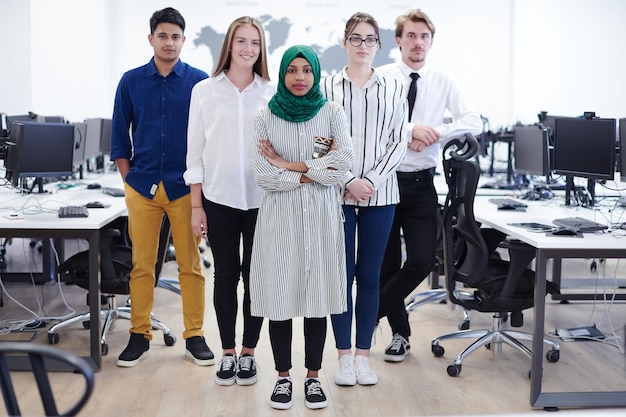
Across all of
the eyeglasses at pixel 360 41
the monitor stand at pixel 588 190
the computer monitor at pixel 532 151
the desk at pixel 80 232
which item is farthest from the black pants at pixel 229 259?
the computer monitor at pixel 532 151

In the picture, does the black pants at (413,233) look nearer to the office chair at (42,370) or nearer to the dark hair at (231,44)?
the dark hair at (231,44)

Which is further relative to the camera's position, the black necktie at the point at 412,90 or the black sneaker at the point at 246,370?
the black necktie at the point at 412,90

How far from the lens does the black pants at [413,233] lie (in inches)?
138

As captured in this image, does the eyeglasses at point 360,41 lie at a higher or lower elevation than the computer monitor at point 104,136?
higher

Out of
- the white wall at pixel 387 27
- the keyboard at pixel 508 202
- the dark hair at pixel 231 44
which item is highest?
the white wall at pixel 387 27

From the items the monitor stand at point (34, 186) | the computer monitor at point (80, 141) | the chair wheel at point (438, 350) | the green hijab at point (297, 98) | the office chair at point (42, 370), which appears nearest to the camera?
the office chair at point (42, 370)

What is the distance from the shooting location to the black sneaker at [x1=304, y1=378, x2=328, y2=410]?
306cm

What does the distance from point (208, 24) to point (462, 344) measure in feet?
20.4

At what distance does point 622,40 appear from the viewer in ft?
29.4

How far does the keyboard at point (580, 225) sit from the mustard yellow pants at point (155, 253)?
1.72 m

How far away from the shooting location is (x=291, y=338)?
120 inches

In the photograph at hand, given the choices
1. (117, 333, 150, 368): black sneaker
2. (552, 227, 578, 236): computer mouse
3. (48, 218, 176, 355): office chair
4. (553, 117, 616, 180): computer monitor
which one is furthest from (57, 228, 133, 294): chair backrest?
(553, 117, 616, 180): computer monitor

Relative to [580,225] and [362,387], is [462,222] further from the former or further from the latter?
[362,387]

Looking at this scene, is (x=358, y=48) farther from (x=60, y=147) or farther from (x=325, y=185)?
(x=60, y=147)
